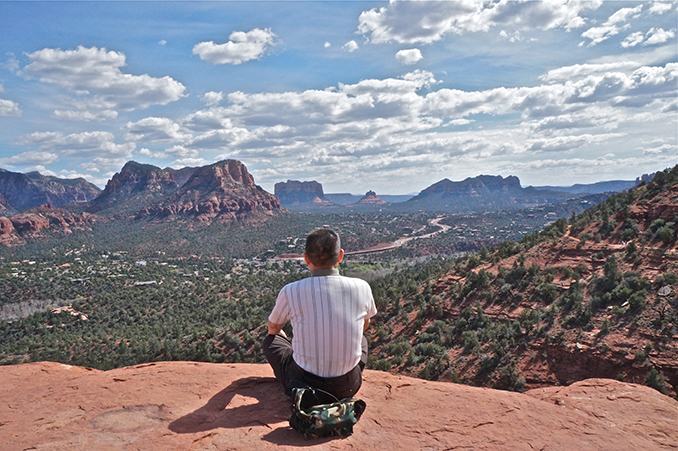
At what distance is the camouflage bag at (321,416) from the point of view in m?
4.24

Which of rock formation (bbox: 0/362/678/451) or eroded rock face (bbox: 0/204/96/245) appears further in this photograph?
eroded rock face (bbox: 0/204/96/245)

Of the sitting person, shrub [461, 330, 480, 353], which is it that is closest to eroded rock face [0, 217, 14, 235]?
shrub [461, 330, 480, 353]

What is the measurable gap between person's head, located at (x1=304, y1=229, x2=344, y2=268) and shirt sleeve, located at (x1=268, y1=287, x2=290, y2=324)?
21.5 inches

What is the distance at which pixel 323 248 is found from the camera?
481 centimetres

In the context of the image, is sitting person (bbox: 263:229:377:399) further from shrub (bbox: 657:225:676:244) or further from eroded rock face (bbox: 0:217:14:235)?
eroded rock face (bbox: 0:217:14:235)

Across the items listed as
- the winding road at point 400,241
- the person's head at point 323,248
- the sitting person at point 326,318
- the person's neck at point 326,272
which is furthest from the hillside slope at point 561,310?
the winding road at point 400,241

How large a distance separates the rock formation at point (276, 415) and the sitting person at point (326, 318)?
59 centimetres

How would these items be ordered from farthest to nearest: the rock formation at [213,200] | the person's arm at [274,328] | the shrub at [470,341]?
the rock formation at [213,200] → the shrub at [470,341] → the person's arm at [274,328]

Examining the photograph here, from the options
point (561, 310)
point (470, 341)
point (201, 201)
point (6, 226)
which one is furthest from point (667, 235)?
point (6, 226)

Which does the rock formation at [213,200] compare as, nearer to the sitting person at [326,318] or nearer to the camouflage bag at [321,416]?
the sitting person at [326,318]

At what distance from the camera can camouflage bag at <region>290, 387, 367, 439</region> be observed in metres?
4.24

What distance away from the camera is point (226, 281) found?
75.6 meters

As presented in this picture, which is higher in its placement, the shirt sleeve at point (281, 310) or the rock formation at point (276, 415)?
the shirt sleeve at point (281, 310)

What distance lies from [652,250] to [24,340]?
60.0m
